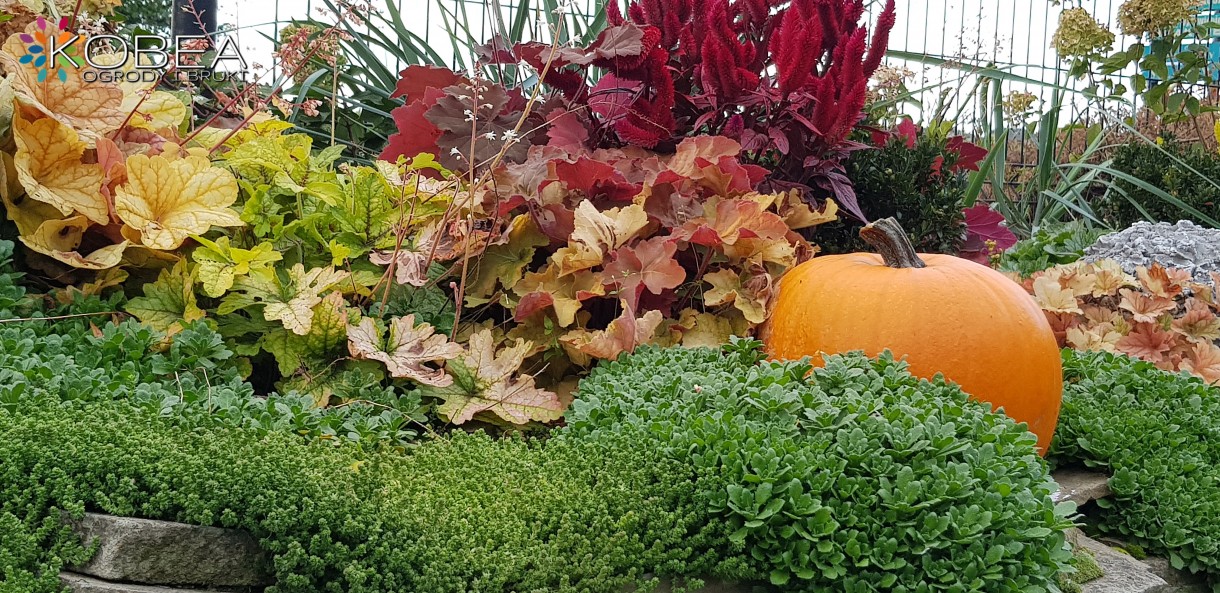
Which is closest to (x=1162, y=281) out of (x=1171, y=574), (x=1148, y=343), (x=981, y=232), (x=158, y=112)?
(x=1148, y=343)

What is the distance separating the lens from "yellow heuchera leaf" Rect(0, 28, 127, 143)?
6.29ft

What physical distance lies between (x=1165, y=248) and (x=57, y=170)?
11.6 ft

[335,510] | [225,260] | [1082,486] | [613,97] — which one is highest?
[613,97]

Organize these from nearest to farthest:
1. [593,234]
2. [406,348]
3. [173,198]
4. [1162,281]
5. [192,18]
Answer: [406,348] → [173,198] → [593,234] → [1162,281] → [192,18]

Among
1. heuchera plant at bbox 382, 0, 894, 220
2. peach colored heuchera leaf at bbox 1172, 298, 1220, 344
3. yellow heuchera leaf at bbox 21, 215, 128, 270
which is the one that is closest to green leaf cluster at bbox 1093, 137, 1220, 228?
peach colored heuchera leaf at bbox 1172, 298, 1220, 344

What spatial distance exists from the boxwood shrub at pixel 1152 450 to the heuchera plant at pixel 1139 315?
40cm

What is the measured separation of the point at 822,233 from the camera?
2.86 meters

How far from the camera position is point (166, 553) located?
1.27 m

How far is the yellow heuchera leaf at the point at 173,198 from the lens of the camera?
1.95 metres

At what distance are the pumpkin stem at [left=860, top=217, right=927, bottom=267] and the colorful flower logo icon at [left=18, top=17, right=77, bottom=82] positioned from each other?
70.9 inches

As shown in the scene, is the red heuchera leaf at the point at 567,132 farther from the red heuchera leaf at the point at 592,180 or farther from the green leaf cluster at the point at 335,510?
the green leaf cluster at the point at 335,510

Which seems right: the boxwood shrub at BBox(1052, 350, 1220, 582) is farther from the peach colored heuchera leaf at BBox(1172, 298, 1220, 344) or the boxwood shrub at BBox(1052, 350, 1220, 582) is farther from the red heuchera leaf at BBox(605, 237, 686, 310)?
the red heuchera leaf at BBox(605, 237, 686, 310)

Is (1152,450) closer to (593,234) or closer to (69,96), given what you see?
(593,234)

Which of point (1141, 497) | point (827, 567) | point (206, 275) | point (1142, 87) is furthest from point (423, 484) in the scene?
point (1142, 87)
